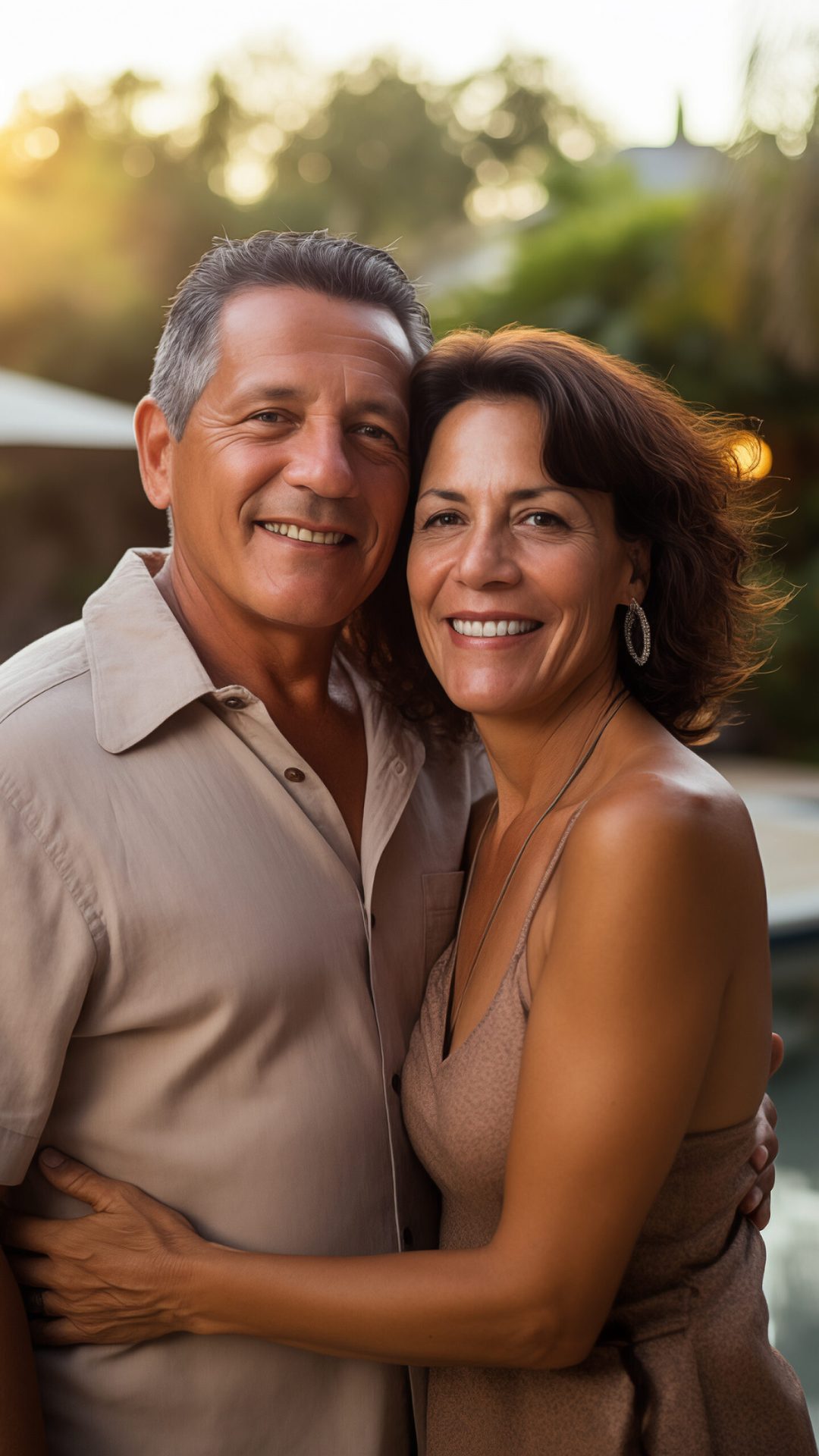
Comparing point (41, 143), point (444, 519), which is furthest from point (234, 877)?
point (41, 143)

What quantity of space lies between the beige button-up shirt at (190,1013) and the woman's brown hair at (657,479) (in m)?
0.54

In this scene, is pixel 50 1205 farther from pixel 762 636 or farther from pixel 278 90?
pixel 278 90

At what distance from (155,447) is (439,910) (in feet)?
2.84

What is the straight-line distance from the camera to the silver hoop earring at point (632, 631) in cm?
192

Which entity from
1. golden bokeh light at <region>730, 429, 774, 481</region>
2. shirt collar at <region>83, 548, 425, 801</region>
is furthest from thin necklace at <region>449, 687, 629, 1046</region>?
golden bokeh light at <region>730, 429, 774, 481</region>

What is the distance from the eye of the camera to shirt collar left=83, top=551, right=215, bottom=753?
1711 mm

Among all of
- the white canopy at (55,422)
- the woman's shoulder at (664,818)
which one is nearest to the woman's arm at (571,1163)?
the woman's shoulder at (664,818)

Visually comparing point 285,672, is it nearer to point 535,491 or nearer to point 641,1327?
point 535,491

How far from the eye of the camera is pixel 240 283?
6.45 ft

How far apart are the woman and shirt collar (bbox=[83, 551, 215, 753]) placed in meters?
0.38

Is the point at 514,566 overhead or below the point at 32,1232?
overhead

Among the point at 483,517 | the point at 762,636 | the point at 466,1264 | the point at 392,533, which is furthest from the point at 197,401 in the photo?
the point at 466,1264

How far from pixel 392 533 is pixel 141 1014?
0.82 metres

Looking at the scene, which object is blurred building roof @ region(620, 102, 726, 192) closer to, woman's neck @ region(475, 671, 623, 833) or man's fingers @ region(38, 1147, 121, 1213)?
woman's neck @ region(475, 671, 623, 833)
